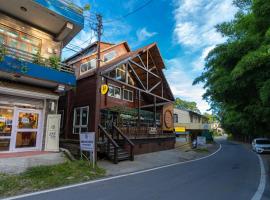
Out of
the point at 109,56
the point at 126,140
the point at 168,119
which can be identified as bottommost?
the point at 126,140

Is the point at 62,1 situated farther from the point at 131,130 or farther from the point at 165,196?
the point at 165,196

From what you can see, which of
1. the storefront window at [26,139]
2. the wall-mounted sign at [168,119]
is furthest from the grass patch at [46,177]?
the wall-mounted sign at [168,119]

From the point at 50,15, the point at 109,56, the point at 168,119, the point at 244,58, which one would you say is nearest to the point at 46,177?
the point at 244,58

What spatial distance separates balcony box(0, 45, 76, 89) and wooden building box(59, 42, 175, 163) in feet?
6.24

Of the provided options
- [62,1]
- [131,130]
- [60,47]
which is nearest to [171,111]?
[131,130]

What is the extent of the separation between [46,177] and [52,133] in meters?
4.25

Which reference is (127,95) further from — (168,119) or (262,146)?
(262,146)

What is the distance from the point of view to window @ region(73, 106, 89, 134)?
1491 cm

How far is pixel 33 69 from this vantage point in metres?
10.1

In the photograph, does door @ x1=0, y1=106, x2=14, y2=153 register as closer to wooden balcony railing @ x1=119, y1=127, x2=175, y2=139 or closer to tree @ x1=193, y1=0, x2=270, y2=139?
wooden balcony railing @ x1=119, y1=127, x2=175, y2=139

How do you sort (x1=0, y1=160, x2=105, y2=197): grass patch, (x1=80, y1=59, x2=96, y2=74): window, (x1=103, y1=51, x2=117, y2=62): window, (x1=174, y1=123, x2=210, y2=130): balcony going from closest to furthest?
(x1=0, y1=160, x2=105, y2=197): grass patch, (x1=80, y1=59, x2=96, y2=74): window, (x1=103, y1=51, x2=117, y2=62): window, (x1=174, y1=123, x2=210, y2=130): balcony

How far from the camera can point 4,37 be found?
36.0 ft

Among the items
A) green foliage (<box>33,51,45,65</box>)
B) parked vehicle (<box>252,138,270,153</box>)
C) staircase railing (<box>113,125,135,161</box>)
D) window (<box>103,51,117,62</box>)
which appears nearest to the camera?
green foliage (<box>33,51,45,65</box>)

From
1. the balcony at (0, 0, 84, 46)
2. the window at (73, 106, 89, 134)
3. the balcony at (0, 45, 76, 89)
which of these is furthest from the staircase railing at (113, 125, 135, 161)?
the balcony at (0, 0, 84, 46)
